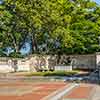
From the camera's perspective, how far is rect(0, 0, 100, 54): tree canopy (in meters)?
44.3

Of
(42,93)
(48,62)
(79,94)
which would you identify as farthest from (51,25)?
(79,94)

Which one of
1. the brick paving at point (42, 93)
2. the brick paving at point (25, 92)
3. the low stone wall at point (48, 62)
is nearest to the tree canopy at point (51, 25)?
the low stone wall at point (48, 62)

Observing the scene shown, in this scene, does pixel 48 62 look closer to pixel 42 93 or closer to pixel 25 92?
pixel 25 92

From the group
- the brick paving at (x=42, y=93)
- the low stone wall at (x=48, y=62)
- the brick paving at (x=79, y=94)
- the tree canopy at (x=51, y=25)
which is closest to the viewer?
the brick paving at (x=42, y=93)

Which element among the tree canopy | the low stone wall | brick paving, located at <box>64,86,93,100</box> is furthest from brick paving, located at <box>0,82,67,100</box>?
the low stone wall

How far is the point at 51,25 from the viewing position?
4519 centimetres

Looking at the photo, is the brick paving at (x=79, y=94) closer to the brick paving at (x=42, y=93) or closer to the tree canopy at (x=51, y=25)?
the brick paving at (x=42, y=93)

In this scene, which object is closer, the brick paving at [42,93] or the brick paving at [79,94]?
the brick paving at [42,93]

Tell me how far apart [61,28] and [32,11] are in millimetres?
4267

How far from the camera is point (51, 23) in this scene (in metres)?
44.9

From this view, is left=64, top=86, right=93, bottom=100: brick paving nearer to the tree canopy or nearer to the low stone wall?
the tree canopy

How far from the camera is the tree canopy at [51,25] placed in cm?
4434

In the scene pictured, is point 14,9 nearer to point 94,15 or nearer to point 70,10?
point 70,10

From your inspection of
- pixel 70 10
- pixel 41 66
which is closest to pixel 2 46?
pixel 41 66
